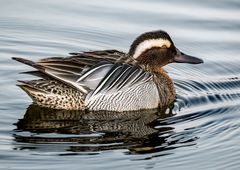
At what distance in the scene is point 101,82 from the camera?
12531 millimetres

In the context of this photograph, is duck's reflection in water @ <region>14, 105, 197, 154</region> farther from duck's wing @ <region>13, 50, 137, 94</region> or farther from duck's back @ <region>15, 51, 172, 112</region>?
duck's wing @ <region>13, 50, 137, 94</region>

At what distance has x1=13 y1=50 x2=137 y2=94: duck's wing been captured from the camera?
40.1 feet

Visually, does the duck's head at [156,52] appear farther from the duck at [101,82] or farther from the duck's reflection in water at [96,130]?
the duck's reflection in water at [96,130]

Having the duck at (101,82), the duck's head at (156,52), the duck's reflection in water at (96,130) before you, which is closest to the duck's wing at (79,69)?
the duck at (101,82)

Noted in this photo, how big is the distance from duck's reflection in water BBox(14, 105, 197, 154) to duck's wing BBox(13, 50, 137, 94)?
0.48m

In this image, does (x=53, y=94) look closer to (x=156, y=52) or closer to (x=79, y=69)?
(x=79, y=69)

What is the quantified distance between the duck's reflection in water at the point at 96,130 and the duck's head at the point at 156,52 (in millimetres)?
966

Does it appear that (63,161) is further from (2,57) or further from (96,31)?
(96,31)

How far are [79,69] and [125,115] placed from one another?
97 centimetres

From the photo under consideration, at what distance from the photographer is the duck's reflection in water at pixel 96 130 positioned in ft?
36.3

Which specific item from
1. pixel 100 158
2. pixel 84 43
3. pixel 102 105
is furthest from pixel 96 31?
pixel 100 158

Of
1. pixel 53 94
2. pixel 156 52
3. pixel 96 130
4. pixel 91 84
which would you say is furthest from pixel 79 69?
pixel 156 52

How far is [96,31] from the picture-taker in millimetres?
15344

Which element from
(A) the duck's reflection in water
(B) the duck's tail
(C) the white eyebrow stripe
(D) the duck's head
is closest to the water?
(A) the duck's reflection in water
